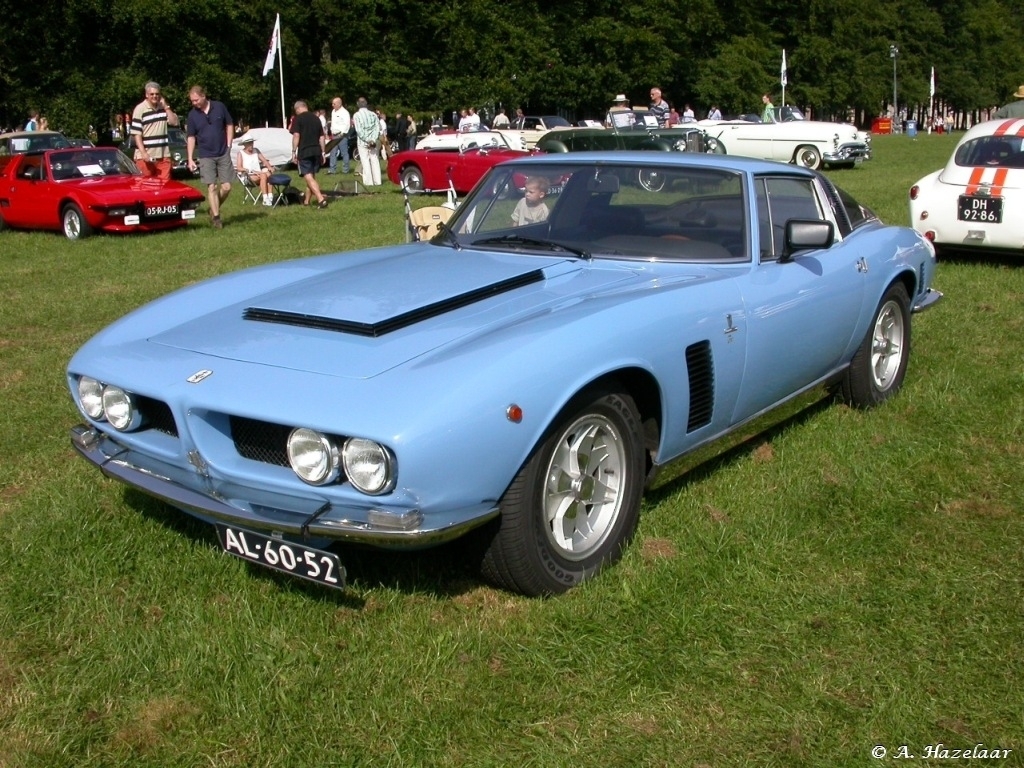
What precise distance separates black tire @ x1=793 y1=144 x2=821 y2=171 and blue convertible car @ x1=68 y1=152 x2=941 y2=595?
18376mm

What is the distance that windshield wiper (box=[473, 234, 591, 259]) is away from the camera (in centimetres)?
416

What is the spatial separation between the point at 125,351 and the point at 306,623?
113cm

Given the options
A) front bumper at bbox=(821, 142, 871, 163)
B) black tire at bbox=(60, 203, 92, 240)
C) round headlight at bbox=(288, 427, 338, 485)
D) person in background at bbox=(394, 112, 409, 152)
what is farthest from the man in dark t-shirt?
person in background at bbox=(394, 112, 409, 152)

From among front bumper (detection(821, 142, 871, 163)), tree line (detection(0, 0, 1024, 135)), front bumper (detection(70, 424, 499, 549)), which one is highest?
tree line (detection(0, 0, 1024, 135))

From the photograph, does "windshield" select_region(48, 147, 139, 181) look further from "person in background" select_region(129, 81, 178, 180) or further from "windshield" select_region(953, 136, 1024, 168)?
"windshield" select_region(953, 136, 1024, 168)

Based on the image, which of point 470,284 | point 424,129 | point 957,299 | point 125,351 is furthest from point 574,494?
point 424,129

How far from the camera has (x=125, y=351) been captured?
348cm

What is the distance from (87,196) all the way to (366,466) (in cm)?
1092

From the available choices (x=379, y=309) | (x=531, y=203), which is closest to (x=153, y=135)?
(x=531, y=203)

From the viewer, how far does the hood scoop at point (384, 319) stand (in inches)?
129

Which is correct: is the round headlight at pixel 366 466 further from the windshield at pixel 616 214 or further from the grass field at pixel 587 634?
the windshield at pixel 616 214

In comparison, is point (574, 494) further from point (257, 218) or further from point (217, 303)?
point (257, 218)

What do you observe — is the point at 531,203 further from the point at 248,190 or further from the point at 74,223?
the point at 248,190

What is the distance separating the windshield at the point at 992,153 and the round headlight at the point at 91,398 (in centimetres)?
836
